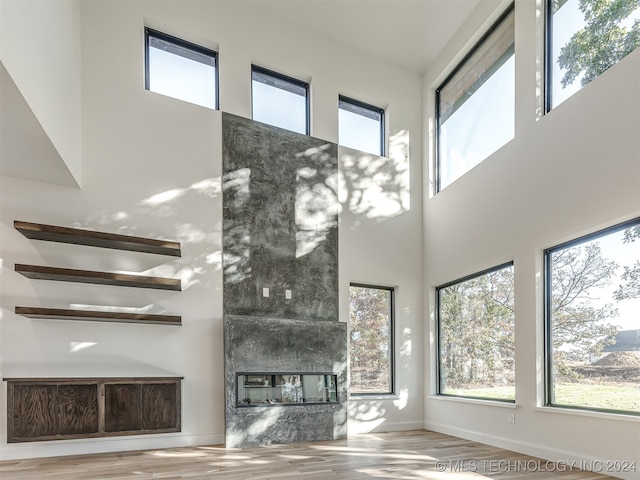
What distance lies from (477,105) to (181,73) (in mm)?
3816

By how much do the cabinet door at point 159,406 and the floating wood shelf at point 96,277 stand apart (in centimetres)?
104

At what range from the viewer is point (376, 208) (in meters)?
6.42

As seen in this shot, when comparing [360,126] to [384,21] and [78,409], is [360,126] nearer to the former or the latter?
[384,21]

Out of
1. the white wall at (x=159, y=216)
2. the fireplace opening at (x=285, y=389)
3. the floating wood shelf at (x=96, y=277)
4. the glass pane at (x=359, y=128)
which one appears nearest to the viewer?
the floating wood shelf at (x=96, y=277)

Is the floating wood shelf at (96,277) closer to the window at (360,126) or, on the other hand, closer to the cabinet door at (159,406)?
the cabinet door at (159,406)

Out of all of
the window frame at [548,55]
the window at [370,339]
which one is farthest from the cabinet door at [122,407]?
the window frame at [548,55]

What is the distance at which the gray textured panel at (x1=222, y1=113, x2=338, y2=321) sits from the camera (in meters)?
5.41

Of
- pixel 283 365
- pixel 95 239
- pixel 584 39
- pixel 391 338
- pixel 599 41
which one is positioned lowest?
pixel 283 365

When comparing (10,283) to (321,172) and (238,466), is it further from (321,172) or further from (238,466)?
(321,172)

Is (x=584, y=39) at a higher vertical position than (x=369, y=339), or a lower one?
higher

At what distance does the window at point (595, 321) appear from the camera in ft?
11.7

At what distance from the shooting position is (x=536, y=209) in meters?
4.50

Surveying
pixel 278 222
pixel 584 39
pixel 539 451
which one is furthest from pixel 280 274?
pixel 584 39

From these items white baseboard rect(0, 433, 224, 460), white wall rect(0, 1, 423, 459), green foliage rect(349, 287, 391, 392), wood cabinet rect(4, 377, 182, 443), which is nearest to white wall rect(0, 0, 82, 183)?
white wall rect(0, 1, 423, 459)
